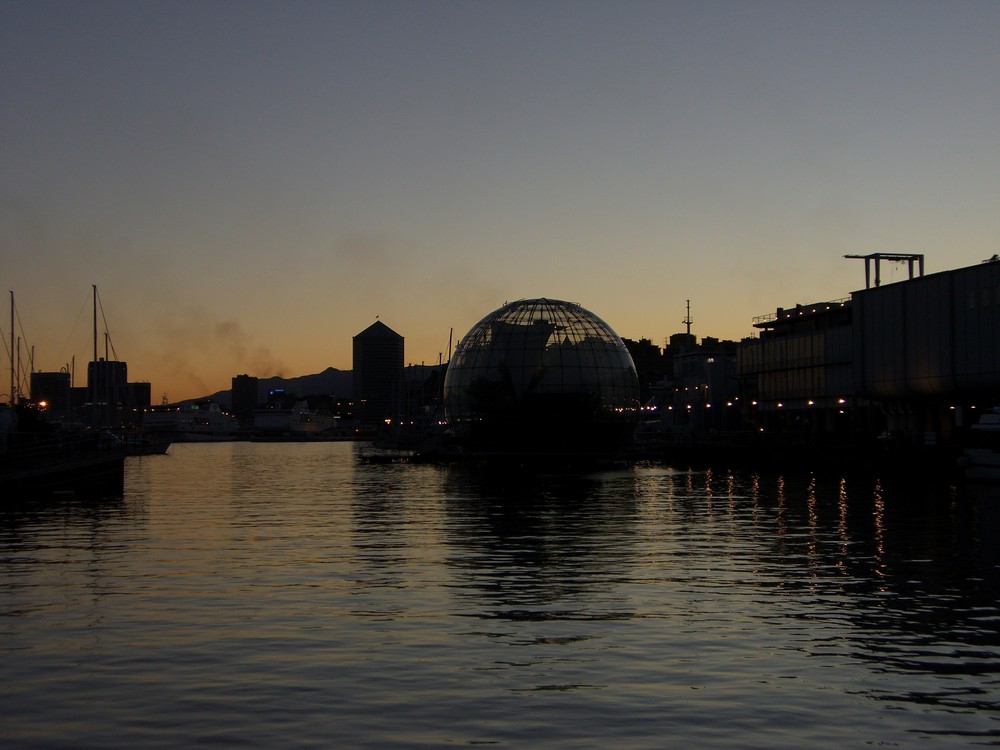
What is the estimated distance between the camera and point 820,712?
15312 millimetres

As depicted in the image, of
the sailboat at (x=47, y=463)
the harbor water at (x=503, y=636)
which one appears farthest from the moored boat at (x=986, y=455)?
the sailboat at (x=47, y=463)

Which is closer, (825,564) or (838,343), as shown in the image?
(825,564)

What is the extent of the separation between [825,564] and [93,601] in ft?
60.9

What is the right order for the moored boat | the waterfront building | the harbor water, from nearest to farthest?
the harbor water
the moored boat
the waterfront building

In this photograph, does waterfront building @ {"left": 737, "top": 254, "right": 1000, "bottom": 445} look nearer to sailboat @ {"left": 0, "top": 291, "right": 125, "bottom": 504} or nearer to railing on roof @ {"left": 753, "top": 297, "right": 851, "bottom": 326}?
railing on roof @ {"left": 753, "top": 297, "right": 851, "bottom": 326}

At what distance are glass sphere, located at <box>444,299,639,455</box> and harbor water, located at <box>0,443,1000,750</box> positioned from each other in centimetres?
7851

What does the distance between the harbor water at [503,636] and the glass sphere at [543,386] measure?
7851cm

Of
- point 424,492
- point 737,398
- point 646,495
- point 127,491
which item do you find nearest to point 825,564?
point 646,495

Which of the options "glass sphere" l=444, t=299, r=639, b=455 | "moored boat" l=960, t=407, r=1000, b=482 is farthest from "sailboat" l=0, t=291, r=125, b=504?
"moored boat" l=960, t=407, r=1000, b=482

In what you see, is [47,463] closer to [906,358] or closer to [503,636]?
[503,636]

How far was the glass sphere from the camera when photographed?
4860 inches

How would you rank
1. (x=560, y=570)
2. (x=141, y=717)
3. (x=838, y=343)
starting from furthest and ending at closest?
(x=838, y=343)
(x=560, y=570)
(x=141, y=717)

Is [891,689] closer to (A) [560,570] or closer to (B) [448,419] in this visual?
(A) [560,570]

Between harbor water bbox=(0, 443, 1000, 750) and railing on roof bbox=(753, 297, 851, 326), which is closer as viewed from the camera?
harbor water bbox=(0, 443, 1000, 750)
